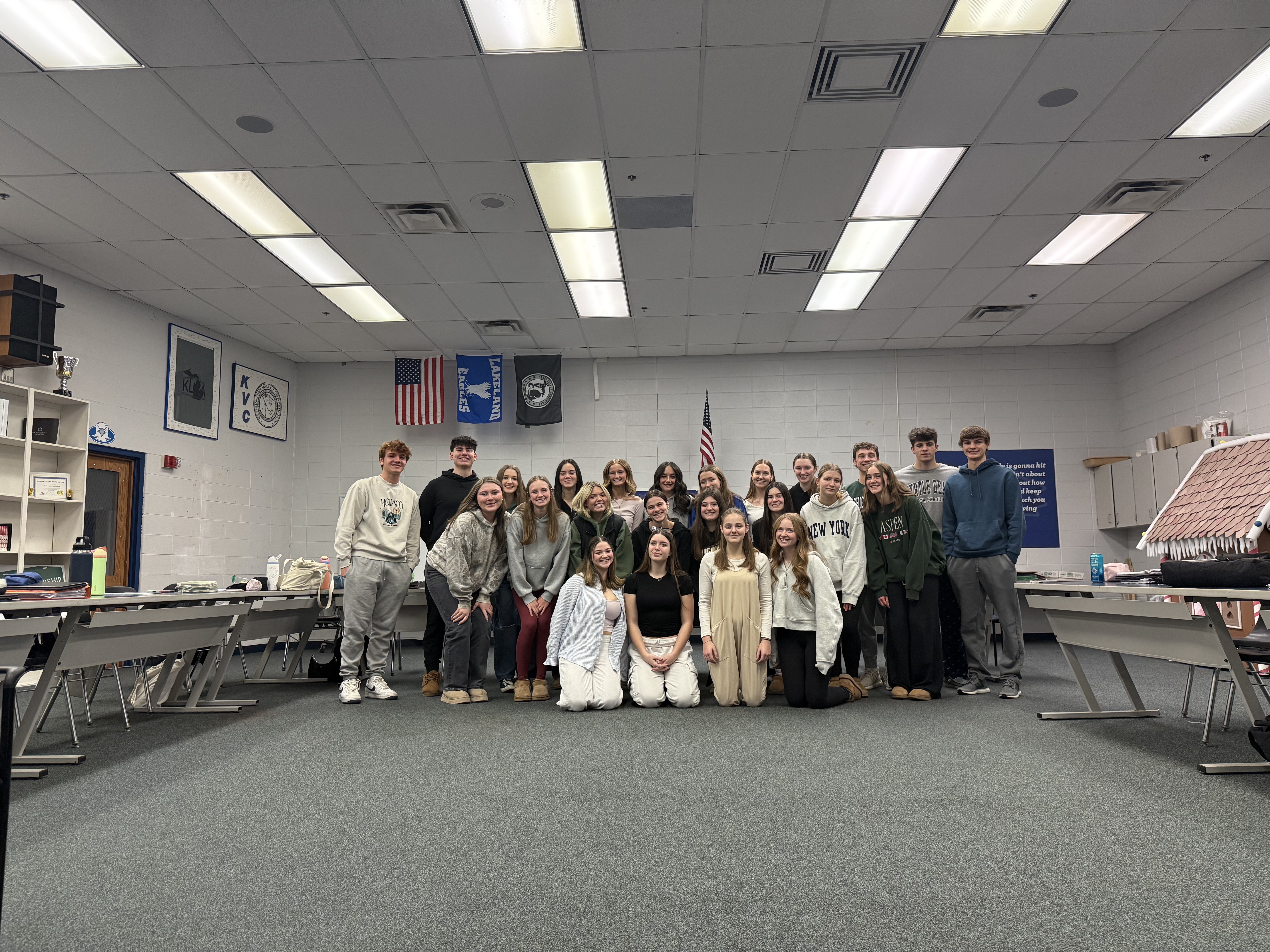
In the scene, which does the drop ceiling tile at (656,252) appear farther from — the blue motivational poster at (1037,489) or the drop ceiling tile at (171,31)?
the blue motivational poster at (1037,489)

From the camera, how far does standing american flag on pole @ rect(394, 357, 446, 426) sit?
30.6 ft

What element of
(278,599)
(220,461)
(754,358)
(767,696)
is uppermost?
(754,358)

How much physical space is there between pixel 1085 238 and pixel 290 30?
5.88m

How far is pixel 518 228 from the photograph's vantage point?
605cm

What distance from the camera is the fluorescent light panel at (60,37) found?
366cm

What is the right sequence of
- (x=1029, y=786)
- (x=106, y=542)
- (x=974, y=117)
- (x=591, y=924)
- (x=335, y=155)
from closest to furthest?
(x=591, y=924)
(x=1029, y=786)
(x=974, y=117)
(x=335, y=155)
(x=106, y=542)

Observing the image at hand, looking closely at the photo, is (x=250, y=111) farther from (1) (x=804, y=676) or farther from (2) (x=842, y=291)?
(2) (x=842, y=291)

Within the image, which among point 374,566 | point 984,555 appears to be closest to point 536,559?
point 374,566

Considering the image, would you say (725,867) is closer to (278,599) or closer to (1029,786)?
(1029,786)

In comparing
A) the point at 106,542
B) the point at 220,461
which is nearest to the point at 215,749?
the point at 106,542

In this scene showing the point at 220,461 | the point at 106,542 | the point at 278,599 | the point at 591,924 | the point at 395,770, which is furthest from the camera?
the point at 220,461

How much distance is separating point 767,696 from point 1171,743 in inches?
80.2

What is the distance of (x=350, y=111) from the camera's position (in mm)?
4438

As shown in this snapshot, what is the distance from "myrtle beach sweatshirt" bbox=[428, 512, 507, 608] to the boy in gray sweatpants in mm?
278
